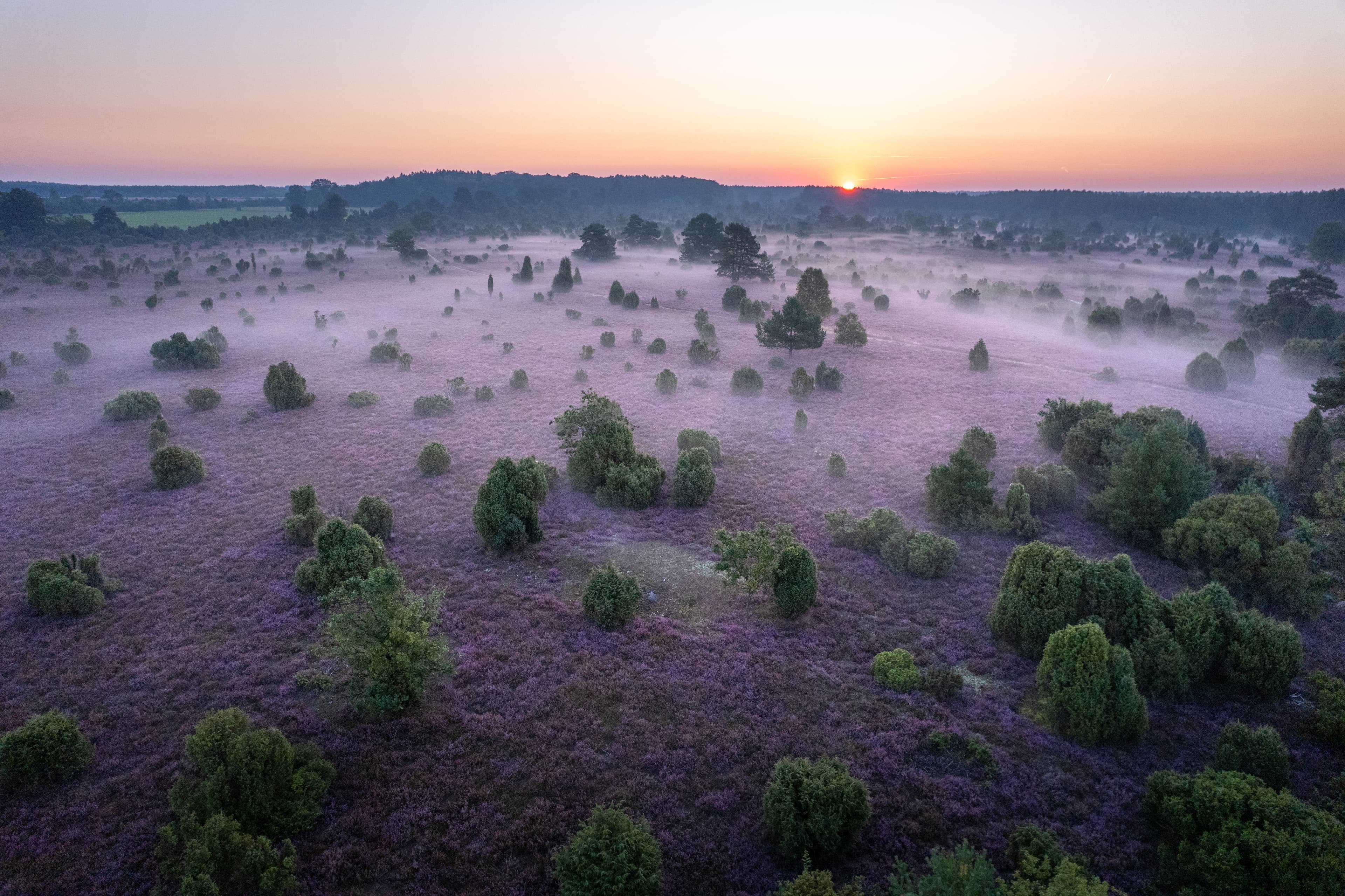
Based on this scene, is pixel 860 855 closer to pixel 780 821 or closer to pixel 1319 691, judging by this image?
pixel 780 821

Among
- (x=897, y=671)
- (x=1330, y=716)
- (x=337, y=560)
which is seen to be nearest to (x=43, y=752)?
(x=337, y=560)

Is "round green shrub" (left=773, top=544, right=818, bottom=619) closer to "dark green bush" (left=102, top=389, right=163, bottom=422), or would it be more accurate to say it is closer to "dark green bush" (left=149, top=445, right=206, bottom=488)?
"dark green bush" (left=149, top=445, right=206, bottom=488)

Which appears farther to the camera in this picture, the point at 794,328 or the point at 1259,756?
the point at 794,328

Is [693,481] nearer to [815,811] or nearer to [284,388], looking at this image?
[815,811]

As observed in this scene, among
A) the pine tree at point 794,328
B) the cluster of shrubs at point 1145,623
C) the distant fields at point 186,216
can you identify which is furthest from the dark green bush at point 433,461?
the distant fields at point 186,216

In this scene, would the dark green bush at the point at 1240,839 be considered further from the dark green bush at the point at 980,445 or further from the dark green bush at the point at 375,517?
the dark green bush at the point at 375,517

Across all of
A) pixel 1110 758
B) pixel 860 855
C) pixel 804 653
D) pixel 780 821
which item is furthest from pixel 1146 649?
pixel 780 821
